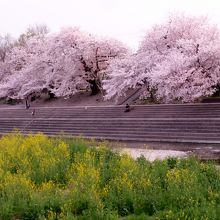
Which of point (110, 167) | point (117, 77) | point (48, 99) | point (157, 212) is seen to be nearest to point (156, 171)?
point (110, 167)

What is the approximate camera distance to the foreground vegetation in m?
9.49

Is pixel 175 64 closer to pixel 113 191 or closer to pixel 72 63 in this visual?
pixel 72 63

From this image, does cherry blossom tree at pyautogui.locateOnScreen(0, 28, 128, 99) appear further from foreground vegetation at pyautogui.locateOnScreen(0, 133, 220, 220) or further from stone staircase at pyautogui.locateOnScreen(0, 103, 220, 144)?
foreground vegetation at pyautogui.locateOnScreen(0, 133, 220, 220)

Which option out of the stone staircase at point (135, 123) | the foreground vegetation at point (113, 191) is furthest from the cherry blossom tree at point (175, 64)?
the foreground vegetation at point (113, 191)

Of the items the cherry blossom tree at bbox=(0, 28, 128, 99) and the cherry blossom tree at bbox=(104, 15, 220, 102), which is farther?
the cherry blossom tree at bbox=(0, 28, 128, 99)

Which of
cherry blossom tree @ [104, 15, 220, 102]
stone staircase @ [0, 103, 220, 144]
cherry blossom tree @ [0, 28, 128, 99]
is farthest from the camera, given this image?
cherry blossom tree @ [0, 28, 128, 99]

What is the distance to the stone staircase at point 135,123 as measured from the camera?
22.3 meters

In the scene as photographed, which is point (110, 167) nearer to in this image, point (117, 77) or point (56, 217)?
point (56, 217)

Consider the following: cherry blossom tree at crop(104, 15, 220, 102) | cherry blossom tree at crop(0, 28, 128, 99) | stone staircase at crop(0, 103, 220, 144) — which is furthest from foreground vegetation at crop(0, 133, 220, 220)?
cherry blossom tree at crop(0, 28, 128, 99)

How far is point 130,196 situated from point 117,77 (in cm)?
2339

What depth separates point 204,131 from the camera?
71.9 feet

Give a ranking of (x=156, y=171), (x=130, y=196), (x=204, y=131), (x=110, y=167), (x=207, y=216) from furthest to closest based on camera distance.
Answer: (x=204, y=131), (x=110, y=167), (x=156, y=171), (x=130, y=196), (x=207, y=216)

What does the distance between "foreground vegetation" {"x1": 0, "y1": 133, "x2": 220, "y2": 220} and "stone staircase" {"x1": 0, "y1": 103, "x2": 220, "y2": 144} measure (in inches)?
328

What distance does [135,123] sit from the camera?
26.1 meters
